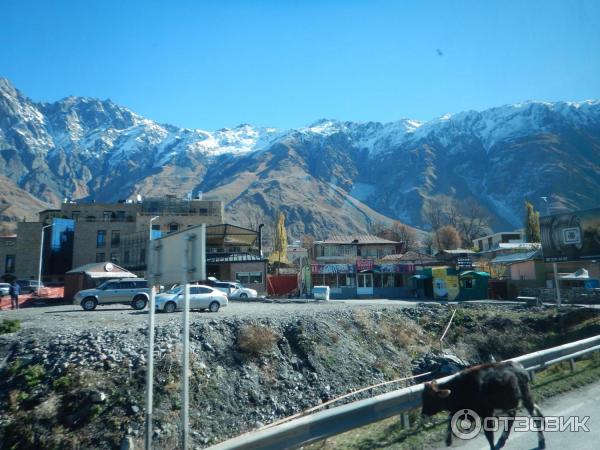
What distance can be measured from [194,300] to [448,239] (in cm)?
10112

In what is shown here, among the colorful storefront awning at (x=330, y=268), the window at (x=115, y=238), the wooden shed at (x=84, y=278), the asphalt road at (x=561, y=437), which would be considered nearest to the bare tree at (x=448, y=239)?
the colorful storefront awning at (x=330, y=268)

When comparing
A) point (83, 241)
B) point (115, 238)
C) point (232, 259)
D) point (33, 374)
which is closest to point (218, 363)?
point (33, 374)

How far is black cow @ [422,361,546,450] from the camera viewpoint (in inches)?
215

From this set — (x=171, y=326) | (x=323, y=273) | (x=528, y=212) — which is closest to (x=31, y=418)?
(x=171, y=326)

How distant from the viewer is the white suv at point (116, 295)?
26.4m

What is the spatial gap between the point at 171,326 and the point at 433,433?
1326cm

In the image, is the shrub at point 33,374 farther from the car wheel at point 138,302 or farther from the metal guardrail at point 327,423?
the car wheel at point 138,302

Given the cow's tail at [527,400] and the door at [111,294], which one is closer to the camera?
the cow's tail at [527,400]

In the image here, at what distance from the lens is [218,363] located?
52.5 feet

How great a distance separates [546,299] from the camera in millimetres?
35500

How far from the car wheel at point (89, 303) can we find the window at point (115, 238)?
4590cm

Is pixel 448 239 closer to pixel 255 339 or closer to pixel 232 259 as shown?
pixel 232 259

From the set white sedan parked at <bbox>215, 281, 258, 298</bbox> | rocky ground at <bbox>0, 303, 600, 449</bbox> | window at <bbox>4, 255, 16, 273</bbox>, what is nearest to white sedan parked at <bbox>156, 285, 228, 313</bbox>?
rocky ground at <bbox>0, 303, 600, 449</bbox>

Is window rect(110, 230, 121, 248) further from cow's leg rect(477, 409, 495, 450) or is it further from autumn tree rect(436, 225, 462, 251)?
autumn tree rect(436, 225, 462, 251)
